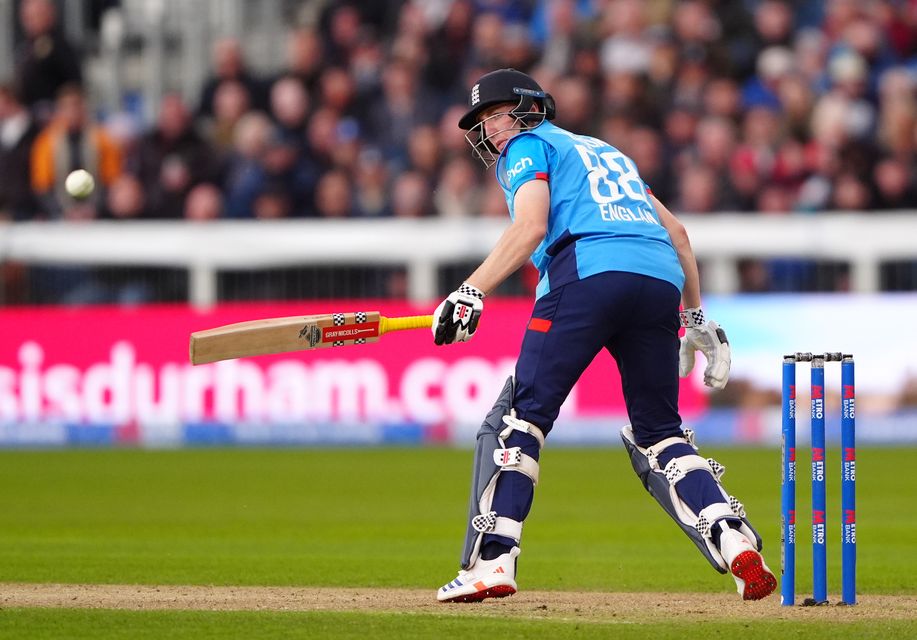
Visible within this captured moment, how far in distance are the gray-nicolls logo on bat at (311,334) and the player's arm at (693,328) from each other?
155cm

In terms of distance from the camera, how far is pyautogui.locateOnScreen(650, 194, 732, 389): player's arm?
7371mm

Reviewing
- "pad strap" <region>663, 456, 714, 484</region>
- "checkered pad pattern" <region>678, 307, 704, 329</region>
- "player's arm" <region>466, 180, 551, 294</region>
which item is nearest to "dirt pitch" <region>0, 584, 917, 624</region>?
"pad strap" <region>663, 456, 714, 484</region>

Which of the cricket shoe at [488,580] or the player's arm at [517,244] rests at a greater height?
Answer: the player's arm at [517,244]

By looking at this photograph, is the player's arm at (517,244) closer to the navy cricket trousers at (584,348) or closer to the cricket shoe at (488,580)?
the navy cricket trousers at (584,348)

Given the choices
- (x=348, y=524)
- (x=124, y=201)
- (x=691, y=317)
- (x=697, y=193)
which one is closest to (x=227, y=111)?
(x=124, y=201)

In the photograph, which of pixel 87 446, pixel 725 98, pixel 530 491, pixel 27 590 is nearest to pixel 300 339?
pixel 530 491

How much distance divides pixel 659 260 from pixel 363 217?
34.2 ft

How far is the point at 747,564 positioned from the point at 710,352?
107 centimetres

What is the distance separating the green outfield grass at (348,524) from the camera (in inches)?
318

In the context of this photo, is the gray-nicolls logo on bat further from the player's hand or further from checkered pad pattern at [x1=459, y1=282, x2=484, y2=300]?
checkered pad pattern at [x1=459, y1=282, x2=484, y2=300]

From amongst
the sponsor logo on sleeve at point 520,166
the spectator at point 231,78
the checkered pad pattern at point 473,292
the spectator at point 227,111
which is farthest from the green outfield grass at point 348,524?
the spectator at point 231,78

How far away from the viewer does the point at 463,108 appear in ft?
59.5

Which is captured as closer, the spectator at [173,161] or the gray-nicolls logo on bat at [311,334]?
the gray-nicolls logo on bat at [311,334]

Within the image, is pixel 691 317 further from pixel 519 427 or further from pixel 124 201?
pixel 124 201
